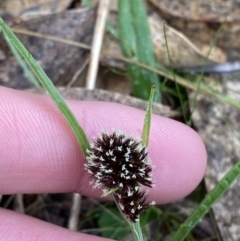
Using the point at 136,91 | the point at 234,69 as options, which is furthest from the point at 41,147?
the point at 234,69

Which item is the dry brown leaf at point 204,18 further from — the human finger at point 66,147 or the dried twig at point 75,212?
the dried twig at point 75,212

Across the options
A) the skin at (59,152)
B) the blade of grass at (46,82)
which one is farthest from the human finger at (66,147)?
the blade of grass at (46,82)

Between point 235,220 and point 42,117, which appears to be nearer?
point 42,117

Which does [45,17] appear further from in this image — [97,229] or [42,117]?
[97,229]

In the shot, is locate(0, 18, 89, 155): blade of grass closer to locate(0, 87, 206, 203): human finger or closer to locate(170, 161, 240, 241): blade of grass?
locate(0, 87, 206, 203): human finger

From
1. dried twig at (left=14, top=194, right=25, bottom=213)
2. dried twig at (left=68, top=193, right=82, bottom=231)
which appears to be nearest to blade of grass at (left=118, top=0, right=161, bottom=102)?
dried twig at (left=68, top=193, right=82, bottom=231)
